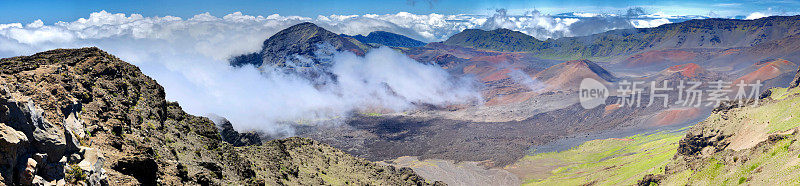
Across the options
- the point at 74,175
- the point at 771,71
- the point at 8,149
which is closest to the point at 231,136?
the point at 74,175

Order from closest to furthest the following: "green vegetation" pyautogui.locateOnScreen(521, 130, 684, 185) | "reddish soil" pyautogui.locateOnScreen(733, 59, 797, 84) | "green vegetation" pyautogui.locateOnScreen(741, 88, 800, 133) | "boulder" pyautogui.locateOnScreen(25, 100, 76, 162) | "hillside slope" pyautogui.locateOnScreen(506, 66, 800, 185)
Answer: "boulder" pyautogui.locateOnScreen(25, 100, 76, 162) → "hillside slope" pyautogui.locateOnScreen(506, 66, 800, 185) → "green vegetation" pyautogui.locateOnScreen(741, 88, 800, 133) → "green vegetation" pyautogui.locateOnScreen(521, 130, 684, 185) → "reddish soil" pyautogui.locateOnScreen(733, 59, 797, 84)

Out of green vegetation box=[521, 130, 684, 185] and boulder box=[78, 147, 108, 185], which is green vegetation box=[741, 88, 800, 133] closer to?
green vegetation box=[521, 130, 684, 185]

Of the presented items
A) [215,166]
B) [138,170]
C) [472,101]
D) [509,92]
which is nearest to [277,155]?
[215,166]

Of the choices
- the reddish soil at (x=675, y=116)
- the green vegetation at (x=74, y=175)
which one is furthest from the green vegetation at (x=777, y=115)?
the reddish soil at (x=675, y=116)

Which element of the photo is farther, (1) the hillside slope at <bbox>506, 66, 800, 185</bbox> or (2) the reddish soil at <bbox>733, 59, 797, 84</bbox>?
(2) the reddish soil at <bbox>733, 59, 797, 84</bbox>

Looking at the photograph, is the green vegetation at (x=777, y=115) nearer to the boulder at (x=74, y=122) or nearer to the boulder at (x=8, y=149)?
the boulder at (x=74, y=122)

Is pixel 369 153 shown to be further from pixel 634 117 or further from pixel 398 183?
pixel 634 117

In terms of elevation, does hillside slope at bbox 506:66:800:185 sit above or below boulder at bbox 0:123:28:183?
below

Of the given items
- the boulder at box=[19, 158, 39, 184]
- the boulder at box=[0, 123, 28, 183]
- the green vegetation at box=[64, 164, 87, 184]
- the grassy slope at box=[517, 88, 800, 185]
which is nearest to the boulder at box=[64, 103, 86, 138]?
the green vegetation at box=[64, 164, 87, 184]

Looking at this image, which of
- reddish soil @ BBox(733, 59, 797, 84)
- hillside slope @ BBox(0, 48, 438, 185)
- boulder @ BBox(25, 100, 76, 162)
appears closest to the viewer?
hillside slope @ BBox(0, 48, 438, 185)
